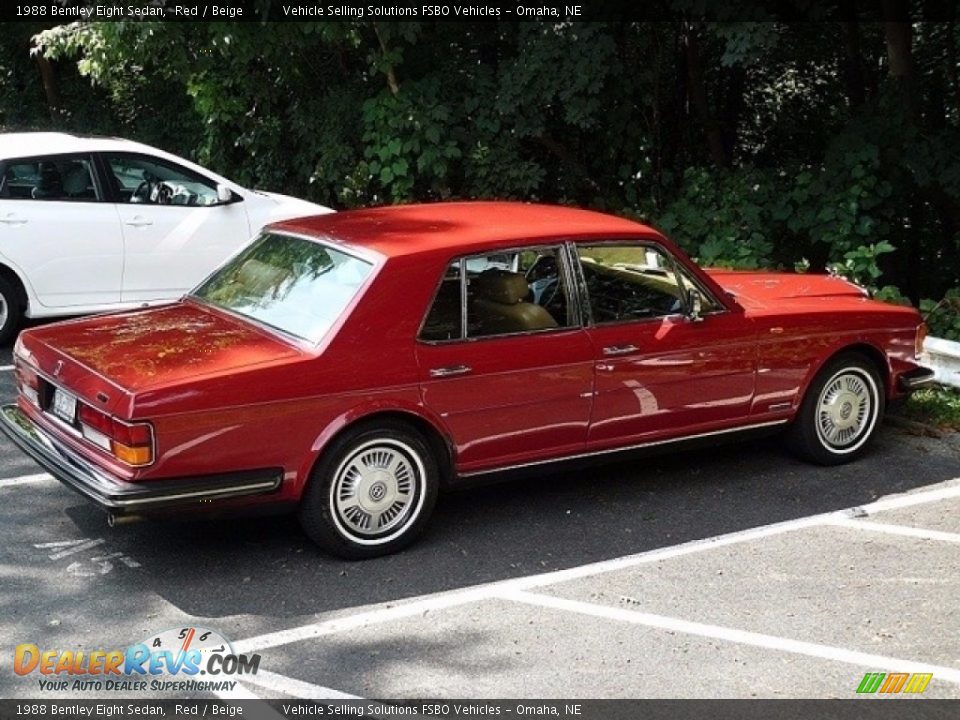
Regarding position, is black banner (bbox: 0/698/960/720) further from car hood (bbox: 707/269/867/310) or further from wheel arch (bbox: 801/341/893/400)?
car hood (bbox: 707/269/867/310)

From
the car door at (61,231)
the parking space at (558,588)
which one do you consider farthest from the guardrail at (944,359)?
the car door at (61,231)

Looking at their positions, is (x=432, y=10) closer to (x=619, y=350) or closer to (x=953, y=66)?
(x=953, y=66)

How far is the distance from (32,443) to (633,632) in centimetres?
289

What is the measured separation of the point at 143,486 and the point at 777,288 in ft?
12.9

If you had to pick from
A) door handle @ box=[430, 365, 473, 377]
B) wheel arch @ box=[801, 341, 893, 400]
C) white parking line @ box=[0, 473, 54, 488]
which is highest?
door handle @ box=[430, 365, 473, 377]

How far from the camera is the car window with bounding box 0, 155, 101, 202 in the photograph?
32.6ft

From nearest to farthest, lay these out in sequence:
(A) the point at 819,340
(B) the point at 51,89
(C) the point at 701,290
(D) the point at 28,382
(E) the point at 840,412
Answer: (D) the point at 28,382 < (C) the point at 701,290 < (A) the point at 819,340 < (E) the point at 840,412 < (B) the point at 51,89

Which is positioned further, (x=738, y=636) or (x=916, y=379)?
(x=916, y=379)

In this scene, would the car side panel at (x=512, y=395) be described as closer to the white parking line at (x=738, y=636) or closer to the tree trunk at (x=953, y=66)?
the white parking line at (x=738, y=636)

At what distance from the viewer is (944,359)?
341 inches

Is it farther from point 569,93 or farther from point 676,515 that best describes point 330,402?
point 569,93

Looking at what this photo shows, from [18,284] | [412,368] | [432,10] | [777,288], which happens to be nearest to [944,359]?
[777,288]

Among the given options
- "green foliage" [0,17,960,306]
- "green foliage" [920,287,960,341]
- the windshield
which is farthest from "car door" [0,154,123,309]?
"green foliage" [920,287,960,341]

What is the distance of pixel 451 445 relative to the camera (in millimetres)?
6160
